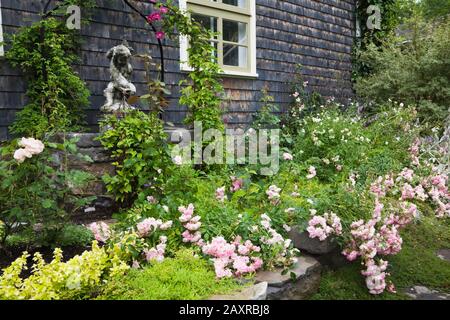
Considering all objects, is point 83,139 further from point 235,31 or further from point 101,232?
point 235,31

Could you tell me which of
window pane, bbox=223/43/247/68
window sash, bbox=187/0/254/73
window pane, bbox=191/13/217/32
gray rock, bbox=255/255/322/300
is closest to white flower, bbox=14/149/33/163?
gray rock, bbox=255/255/322/300

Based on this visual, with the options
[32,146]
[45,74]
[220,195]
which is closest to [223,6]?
[45,74]

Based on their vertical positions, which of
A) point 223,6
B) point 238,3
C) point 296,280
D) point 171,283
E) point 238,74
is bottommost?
point 296,280

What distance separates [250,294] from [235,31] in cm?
508

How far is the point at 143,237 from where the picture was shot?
2.51m

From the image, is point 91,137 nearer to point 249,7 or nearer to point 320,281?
point 320,281

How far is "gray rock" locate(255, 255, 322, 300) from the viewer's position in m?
2.36

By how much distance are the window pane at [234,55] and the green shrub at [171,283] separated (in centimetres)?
448

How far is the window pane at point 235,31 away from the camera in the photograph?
20.7ft

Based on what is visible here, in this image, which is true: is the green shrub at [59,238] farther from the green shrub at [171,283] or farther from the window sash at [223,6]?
the window sash at [223,6]

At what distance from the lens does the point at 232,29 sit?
641 centimetres

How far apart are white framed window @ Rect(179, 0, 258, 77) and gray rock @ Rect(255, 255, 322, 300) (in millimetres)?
3853

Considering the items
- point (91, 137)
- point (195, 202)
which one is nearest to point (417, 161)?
point (195, 202)

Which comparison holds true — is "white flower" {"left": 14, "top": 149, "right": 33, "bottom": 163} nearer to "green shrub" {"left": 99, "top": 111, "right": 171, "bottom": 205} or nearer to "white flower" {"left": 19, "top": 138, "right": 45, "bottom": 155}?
"white flower" {"left": 19, "top": 138, "right": 45, "bottom": 155}
